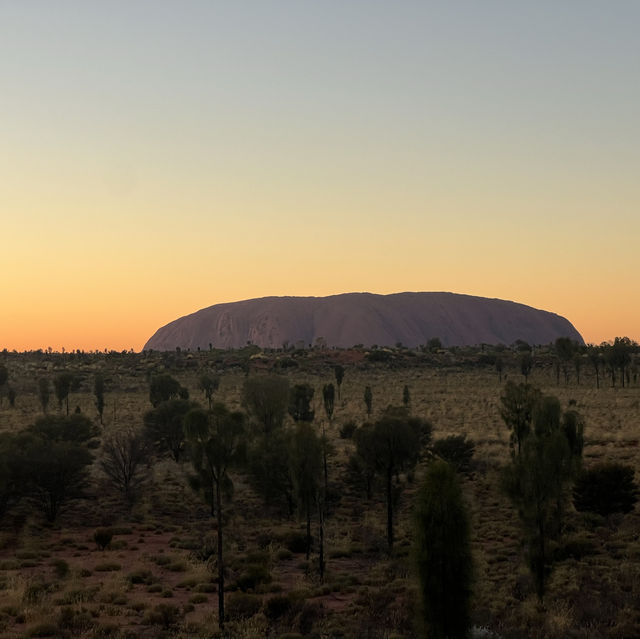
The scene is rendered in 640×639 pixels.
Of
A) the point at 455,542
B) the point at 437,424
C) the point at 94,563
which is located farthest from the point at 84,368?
the point at 455,542

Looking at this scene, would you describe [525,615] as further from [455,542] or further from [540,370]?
[540,370]

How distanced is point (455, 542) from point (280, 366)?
104 meters

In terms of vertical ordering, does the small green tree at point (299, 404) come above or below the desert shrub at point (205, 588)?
above

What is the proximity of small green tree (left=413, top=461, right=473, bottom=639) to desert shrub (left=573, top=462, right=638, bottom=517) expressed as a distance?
18.4m

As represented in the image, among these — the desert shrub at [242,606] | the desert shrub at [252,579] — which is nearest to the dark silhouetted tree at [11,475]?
the desert shrub at [252,579]

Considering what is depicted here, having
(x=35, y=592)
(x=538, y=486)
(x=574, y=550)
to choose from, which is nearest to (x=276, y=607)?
(x=35, y=592)

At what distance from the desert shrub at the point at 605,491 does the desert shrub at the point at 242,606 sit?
19522mm

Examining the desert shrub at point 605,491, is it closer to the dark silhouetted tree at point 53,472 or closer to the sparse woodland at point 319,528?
the sparse woodland at point 319,528

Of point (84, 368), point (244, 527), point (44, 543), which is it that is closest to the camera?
point (44, 543)

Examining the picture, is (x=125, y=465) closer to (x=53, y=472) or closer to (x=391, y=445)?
(x=53, y=472)

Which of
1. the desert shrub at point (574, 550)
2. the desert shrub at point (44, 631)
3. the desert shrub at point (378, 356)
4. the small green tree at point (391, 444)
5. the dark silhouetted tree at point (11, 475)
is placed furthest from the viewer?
the desert shrub at point (378, 356)

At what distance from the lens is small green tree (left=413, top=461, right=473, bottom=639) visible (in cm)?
1733

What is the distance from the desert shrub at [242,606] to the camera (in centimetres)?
2163

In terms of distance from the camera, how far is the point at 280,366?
121 meters
